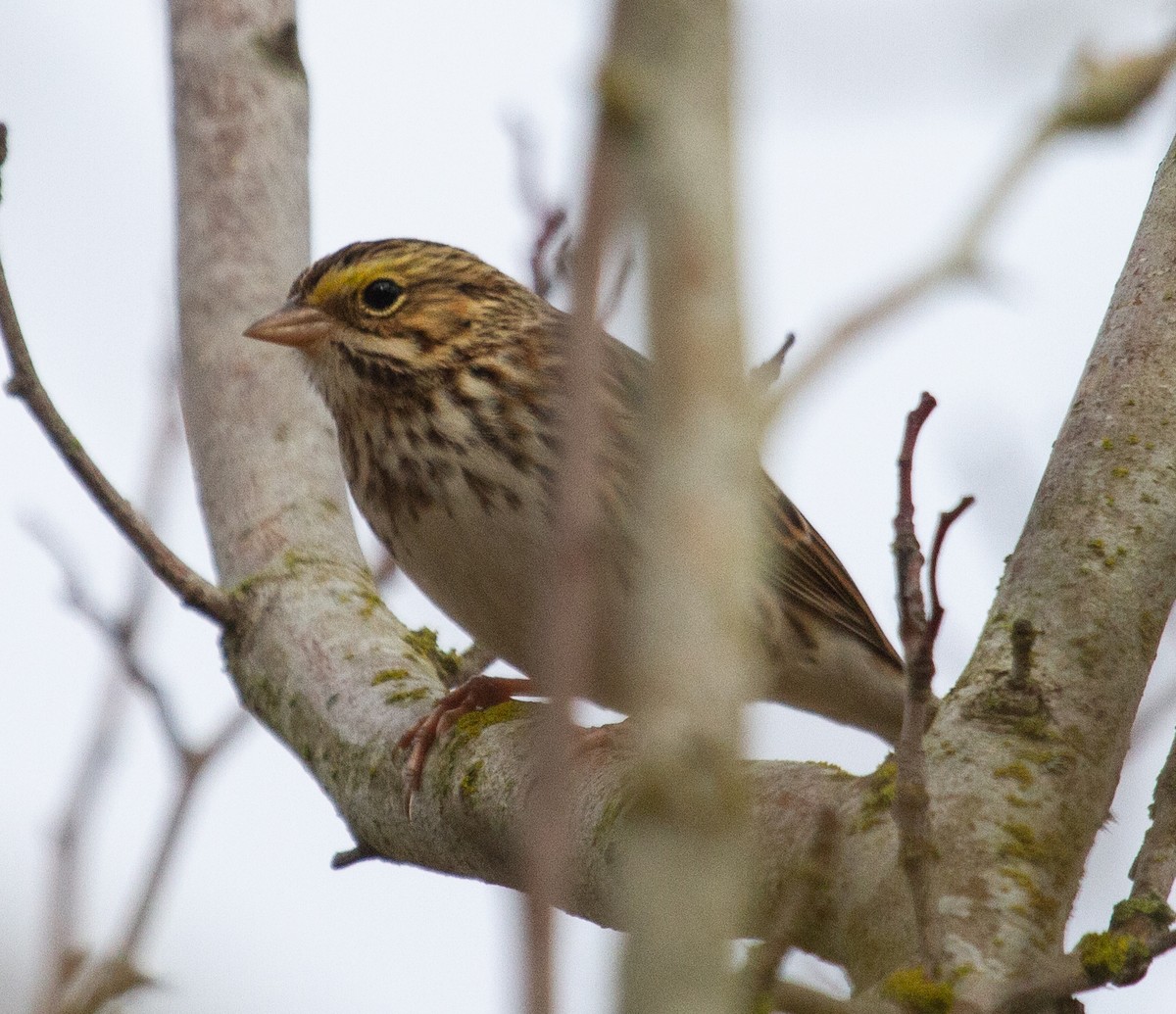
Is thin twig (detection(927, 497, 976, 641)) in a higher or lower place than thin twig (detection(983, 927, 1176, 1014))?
higher

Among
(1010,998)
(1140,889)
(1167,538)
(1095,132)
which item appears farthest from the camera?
(1167,538)

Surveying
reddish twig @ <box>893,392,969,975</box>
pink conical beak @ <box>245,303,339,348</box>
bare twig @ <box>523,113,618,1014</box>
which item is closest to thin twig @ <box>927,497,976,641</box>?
reddish twig @ <box>893,392,969,975</box>

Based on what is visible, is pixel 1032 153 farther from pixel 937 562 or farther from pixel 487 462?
pixel 487 462

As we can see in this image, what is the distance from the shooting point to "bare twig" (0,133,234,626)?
3.70 metres

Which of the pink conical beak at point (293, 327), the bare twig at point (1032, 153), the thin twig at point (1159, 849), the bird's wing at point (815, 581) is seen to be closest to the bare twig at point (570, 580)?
the bare twig at point (1032, 153)

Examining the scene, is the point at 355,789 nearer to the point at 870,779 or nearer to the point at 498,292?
the point at 870,779

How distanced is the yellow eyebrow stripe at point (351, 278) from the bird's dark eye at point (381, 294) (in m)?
0.01

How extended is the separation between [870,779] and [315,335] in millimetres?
2706

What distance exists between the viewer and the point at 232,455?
493cm

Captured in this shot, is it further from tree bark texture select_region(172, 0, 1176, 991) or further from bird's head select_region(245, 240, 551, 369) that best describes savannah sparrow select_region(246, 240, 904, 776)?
tree bark texture select_region(172, 0, 1176, 991)

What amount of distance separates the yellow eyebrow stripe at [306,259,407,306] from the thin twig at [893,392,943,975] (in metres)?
3.27

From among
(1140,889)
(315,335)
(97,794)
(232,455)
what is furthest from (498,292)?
(1140,889)

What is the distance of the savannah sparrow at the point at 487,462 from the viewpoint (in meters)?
4.76

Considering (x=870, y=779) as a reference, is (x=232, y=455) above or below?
above
